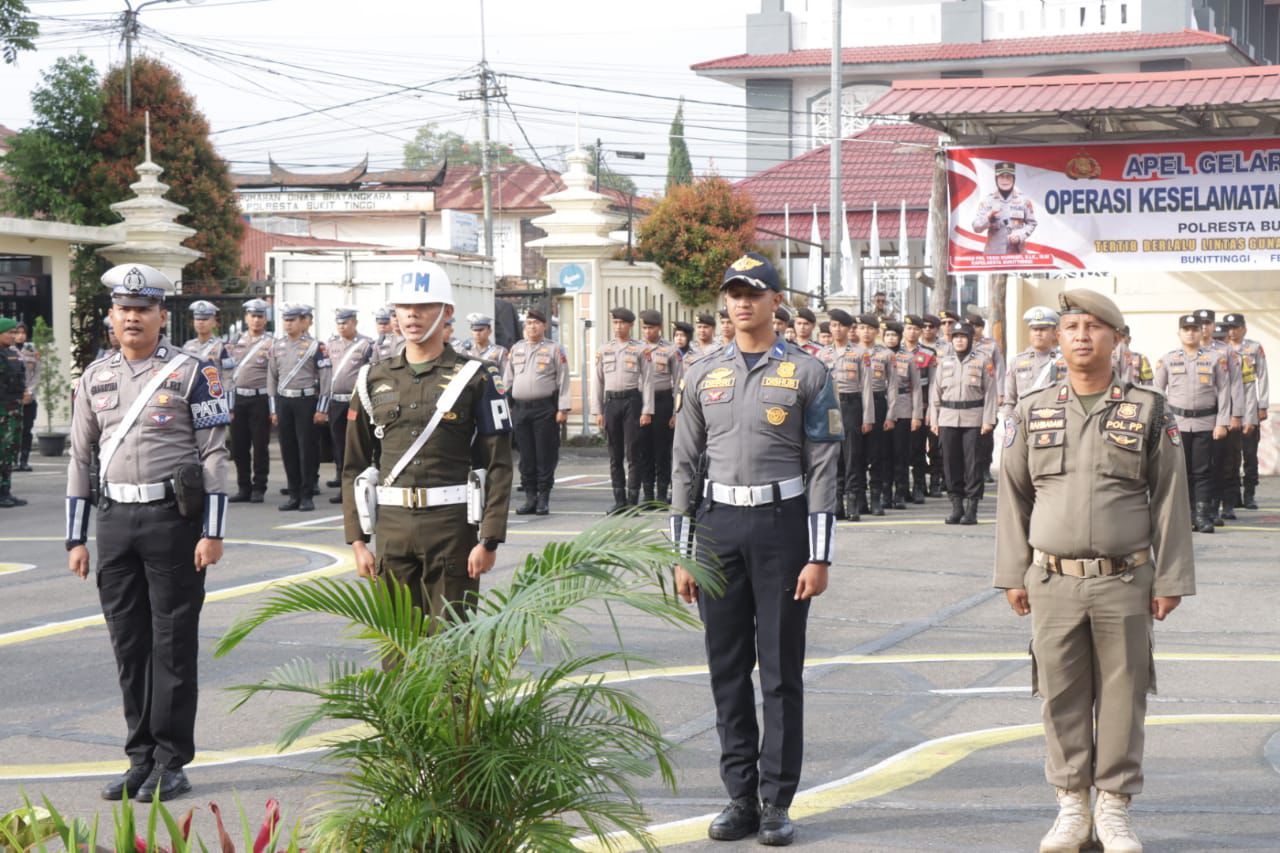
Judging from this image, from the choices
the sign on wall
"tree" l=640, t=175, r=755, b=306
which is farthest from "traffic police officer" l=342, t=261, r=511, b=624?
"tree" l=640, t=175, r=755, b=306

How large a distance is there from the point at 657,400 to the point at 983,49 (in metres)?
38.4

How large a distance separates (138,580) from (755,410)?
2.64 meters

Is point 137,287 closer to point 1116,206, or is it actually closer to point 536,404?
point 536,404

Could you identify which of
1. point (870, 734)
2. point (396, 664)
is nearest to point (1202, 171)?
point (870, 734)

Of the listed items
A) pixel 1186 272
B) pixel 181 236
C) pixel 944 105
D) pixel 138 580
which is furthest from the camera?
pixel 181 236

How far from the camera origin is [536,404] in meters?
17.2

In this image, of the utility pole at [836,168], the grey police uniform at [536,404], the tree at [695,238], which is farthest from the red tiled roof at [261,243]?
the grey police uniform at [536,404]

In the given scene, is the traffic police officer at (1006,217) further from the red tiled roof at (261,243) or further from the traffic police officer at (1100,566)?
the red tiled roof at (261,243)

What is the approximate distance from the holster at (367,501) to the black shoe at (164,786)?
1.22m

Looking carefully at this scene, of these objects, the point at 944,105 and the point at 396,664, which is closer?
the point at 396,664

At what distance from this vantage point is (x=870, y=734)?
296 inches

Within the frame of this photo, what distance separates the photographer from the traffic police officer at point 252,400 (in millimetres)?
17938

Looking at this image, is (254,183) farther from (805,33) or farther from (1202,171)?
(1202,171)

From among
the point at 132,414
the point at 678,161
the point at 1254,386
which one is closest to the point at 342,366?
the point at 1254,386
